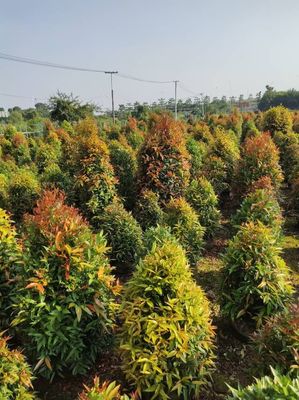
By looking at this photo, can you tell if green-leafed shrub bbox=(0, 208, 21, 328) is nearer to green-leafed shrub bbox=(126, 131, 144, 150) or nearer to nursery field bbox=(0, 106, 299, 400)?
nursery field bbox=(0, 106, 299, 400)

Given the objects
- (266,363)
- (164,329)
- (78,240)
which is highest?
(78,240)

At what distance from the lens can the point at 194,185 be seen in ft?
A: 20.0

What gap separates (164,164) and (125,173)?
1.24 metres

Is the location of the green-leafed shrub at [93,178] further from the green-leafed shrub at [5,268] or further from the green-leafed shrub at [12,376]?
the green-leafed shrub at [12,376]

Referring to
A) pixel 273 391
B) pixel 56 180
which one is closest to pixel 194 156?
pixel 56 180

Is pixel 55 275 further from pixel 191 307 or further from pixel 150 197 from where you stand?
pixel 150 197

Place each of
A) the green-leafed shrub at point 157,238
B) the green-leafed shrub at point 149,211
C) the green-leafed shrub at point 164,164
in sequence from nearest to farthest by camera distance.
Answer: the green-leafed shrub at point 157,238
the green-leafed shrub at point 149,211
the green-leafed shrub at point 164,164

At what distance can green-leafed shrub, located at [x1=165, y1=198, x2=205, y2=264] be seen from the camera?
501 centimetres

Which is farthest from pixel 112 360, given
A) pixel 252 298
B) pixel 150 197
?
pixel 150 197

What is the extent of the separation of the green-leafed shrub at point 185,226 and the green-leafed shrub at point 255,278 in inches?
49.4

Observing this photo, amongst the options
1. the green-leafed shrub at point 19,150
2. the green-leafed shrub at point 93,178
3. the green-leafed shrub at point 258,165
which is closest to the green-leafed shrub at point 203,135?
the green-leafed shrub at point 258,165

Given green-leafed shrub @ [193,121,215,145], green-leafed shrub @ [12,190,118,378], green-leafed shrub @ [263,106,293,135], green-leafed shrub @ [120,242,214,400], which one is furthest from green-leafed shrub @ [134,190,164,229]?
green-leafed shrub @ [263,106,293,135]

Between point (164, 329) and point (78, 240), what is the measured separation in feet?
3.56

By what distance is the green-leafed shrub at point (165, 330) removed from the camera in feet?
8.89
